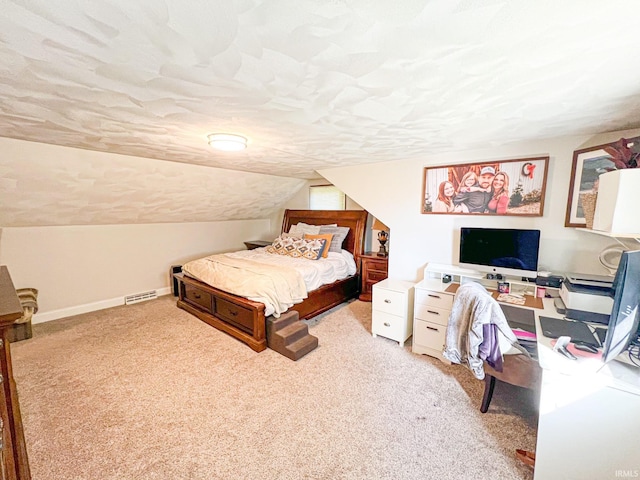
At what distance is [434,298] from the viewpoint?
2.60m

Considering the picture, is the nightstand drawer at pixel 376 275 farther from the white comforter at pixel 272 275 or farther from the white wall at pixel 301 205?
the white wall at pixel 301 205

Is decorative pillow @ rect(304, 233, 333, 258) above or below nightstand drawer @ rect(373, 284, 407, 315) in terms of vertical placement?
above

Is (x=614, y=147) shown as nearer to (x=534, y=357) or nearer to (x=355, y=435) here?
(x=534, y=357)

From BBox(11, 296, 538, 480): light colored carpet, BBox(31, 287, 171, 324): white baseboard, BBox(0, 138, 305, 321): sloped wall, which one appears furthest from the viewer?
BBox(31, 287, 171, 324): white baseboard

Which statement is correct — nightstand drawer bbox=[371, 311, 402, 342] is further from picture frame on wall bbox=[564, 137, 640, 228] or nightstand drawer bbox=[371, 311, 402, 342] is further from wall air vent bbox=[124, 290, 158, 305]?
wall air vent bbox=[124, 290, 158, 305]

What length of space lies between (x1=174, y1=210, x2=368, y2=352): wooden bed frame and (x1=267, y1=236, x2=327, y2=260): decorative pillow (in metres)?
0.53

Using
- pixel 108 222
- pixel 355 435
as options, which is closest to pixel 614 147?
pixel 355 435

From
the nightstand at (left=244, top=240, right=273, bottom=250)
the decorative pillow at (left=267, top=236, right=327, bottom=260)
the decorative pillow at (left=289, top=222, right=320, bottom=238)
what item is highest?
the decorative pillow at (left=289, top=222, right=320, bottom=238)

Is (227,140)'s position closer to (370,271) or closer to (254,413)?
(254,413)

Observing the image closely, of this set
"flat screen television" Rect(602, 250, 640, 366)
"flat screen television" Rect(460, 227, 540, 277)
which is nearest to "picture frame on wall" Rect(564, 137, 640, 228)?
"flat screen television" Rect(460, 227, 540, 277)

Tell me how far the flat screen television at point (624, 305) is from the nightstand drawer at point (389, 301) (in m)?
1.64

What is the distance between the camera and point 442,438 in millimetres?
1744

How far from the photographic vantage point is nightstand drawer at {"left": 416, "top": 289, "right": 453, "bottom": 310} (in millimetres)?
2510

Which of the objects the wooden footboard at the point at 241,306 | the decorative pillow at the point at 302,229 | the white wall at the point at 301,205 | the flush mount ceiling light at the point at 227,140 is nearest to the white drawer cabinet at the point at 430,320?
the wooden footboard at the point at 241,306
